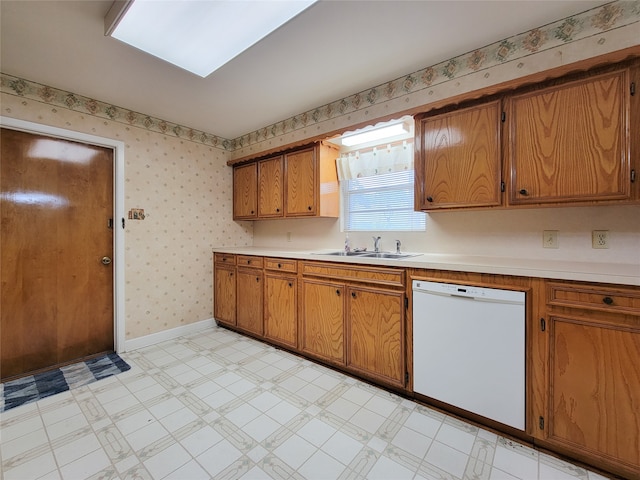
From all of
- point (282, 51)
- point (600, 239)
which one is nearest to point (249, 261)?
point (282, 51)

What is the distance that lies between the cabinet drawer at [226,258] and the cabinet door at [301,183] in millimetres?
894

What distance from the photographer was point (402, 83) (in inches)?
94.7

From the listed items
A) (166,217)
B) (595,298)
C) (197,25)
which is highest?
(197,25)

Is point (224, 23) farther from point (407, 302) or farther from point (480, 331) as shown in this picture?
point (480, 331)

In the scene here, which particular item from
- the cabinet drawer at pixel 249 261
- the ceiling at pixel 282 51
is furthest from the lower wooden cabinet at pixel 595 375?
the cabinet drawer at pixel 249 261

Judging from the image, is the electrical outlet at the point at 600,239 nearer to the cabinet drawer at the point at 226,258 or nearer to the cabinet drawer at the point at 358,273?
the cabinet drawer at the point at 358,273

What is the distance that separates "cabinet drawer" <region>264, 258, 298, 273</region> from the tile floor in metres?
0.94

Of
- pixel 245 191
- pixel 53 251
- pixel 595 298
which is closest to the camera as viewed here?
pixel 595 298

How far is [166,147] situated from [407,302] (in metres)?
3.11

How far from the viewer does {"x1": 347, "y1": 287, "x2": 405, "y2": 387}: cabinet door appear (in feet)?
6.68

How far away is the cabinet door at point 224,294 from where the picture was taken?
3.41 m

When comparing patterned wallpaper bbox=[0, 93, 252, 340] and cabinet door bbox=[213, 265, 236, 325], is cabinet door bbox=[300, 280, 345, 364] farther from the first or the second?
patterned wallpaper bbox=[0, 93, 252, 340]

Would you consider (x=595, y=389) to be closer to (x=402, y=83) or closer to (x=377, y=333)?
(x=377, y=333)

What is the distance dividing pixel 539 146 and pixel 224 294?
11.1 ft
